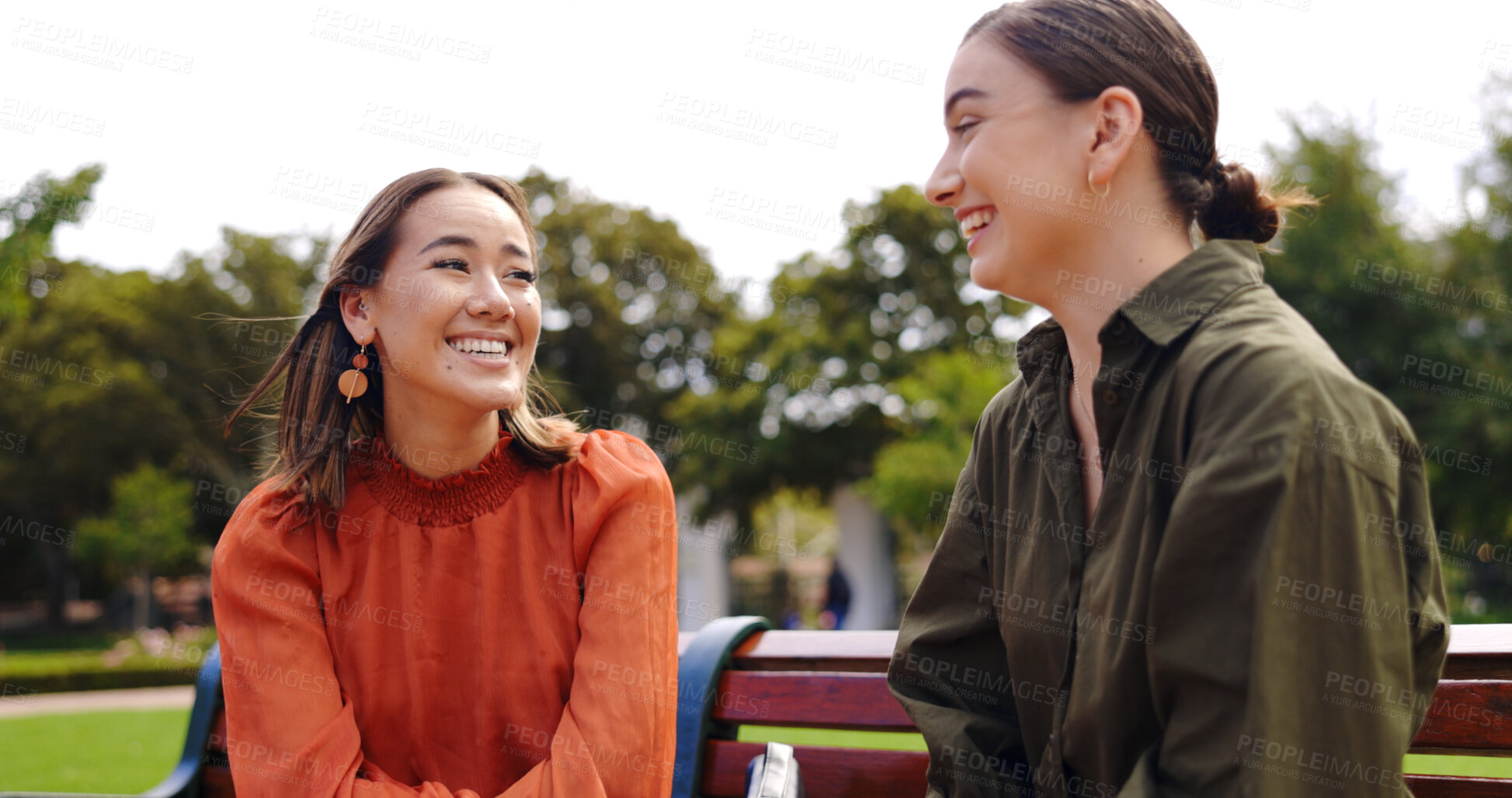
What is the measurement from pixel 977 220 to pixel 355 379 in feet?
5.16

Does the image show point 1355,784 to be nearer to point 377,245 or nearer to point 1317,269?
point 377,245

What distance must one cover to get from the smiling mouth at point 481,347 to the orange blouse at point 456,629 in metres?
0.28

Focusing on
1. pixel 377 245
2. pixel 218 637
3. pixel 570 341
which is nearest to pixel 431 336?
pixel 377 245

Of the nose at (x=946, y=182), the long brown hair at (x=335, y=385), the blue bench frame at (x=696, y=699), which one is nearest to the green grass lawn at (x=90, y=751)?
the blue bench frame at (x=696, y=699)

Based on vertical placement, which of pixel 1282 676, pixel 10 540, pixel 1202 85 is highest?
pixel 1202 85

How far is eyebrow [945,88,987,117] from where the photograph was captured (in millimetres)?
1854

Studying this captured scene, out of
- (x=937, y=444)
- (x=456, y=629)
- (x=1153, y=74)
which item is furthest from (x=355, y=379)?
(x=937, y=444)

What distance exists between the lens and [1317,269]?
2081 cm

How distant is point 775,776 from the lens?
6.47ft

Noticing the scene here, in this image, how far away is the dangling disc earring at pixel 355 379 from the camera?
262 cm

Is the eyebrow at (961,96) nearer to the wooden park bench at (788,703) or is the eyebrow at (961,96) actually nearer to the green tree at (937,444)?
the wooden park bench at (788,703)

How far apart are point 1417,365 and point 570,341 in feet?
60.5

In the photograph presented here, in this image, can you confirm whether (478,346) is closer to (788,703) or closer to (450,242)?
(450,242)

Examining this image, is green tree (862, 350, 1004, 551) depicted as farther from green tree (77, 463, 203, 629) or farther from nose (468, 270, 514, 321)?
green tree (77, 463, 203, 629)
